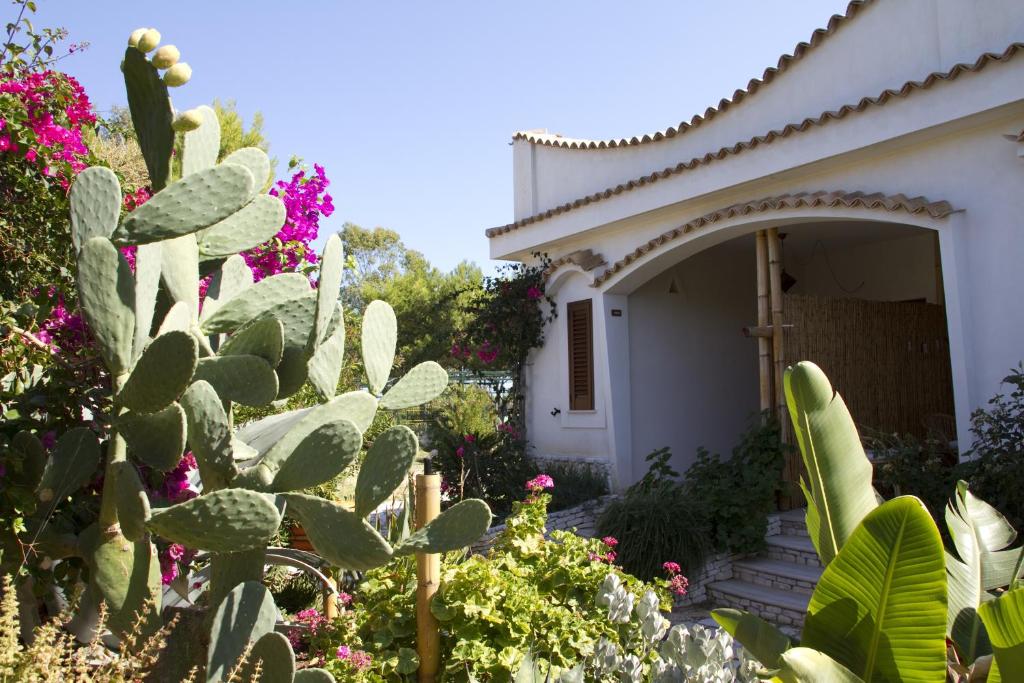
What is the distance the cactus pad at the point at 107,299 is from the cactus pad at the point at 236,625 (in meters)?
0.82

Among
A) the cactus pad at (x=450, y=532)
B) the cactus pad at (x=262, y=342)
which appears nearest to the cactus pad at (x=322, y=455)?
the cactus pad at (x=262, y=342)

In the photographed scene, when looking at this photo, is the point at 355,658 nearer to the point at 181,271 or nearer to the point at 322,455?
the point at 322,455

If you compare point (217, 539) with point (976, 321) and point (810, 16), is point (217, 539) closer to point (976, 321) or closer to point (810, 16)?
point (976, 321)

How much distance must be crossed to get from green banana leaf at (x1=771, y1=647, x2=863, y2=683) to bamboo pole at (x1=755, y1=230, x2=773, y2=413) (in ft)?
19.5

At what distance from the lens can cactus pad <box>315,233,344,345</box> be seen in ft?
8.41

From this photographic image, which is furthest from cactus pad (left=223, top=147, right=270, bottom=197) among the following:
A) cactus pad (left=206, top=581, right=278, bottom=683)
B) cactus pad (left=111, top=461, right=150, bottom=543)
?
cactus pad (left=206, top=581, right=278, bottom=683)

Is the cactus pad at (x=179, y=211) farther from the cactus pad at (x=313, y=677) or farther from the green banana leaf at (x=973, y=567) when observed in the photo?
the green banana leaf at (x=973, y=567)

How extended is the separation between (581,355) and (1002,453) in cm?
468

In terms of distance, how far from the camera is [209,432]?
2.47 m

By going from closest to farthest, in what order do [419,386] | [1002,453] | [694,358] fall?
[419,386] → [1002,453] → [694,358]

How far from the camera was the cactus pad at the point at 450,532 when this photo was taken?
2.74 metres

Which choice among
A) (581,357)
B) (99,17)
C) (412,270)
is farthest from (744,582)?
(412,270)

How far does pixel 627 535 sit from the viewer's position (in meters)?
6.61

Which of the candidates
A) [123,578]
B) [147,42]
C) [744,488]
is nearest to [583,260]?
[744,488]
